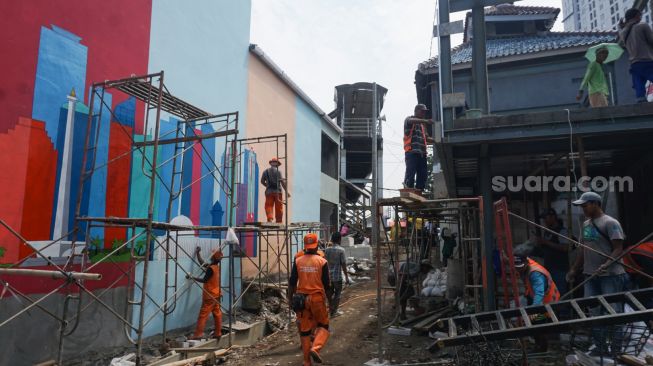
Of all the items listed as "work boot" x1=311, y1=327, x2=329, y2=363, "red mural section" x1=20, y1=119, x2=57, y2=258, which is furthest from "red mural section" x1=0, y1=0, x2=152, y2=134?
"work boot" x1=311, y1=327, x2=329, y2=363

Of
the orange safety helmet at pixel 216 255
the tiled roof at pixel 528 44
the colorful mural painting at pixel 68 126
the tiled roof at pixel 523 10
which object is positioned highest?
the tiled roof at pixel 523 10

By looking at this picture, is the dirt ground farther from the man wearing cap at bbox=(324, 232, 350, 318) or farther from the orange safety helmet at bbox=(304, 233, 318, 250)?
the orange safety helmet at bbox=(304, 233, 318, 250)

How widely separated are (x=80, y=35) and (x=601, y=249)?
7814 millimetres

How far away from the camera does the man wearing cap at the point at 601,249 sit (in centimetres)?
469

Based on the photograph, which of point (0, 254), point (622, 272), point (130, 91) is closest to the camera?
point (622, 272)

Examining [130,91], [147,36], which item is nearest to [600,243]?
[130,91]

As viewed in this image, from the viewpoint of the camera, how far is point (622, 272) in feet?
15.5

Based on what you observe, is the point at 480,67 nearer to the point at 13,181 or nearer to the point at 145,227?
the point at 145,227

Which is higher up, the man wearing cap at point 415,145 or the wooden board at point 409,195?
the man wearing cap at point 415,145

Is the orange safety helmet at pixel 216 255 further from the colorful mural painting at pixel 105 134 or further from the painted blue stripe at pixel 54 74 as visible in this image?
the painted blue stripe at pixel 54 74

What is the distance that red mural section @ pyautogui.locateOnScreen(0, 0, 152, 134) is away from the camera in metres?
Result: 5.53

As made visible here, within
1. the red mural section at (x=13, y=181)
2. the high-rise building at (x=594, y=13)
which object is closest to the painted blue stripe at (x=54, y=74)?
the red mural section at (x=13, y=181)

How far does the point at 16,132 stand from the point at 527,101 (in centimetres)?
1284

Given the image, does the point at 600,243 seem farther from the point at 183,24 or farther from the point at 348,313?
the point at 183,24
